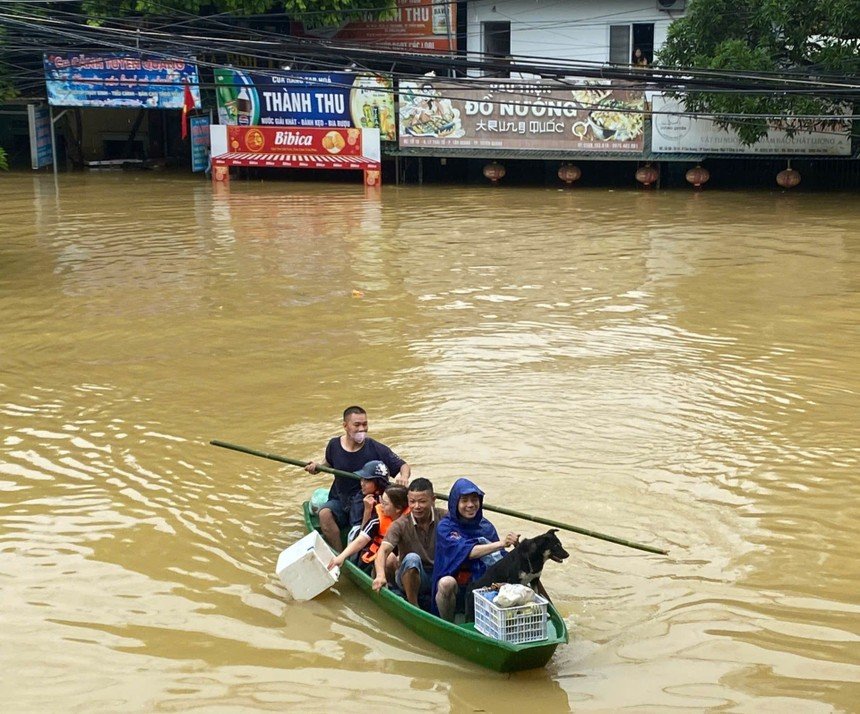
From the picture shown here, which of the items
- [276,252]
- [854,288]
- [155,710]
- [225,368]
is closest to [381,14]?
[276,252]

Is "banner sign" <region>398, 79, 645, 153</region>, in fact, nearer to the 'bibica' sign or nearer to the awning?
the awning

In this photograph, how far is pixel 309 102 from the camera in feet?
110

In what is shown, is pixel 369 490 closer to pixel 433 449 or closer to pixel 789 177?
pixel 433 449

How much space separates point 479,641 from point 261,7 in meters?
28.9

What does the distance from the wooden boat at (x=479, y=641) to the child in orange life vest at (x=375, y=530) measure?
64 cm

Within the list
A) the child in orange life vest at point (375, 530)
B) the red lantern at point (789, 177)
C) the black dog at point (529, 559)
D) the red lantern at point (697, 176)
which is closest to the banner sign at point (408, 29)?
the red lantern at point (697, 176)

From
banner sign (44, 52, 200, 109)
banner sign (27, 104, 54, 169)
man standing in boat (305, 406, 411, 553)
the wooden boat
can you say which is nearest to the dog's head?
the wooden boat

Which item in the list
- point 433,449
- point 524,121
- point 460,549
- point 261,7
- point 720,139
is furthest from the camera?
point 261,7

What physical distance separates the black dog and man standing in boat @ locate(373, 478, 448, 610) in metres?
0.71

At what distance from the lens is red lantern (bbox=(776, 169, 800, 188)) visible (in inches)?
1228

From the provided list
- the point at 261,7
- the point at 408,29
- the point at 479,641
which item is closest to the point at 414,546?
the point at 479,641

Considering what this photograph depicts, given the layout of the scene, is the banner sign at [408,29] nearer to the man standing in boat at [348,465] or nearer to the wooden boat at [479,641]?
the man standing in boat at [348,465]

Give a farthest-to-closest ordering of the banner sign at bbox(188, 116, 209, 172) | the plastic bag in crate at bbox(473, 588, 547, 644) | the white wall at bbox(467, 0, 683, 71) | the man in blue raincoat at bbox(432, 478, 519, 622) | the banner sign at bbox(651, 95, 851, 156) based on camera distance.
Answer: the banner sign at bbox(188, 116, 209, 172) < the white wall at bbox(467, 0, 683, 71) < the banner sign at bbox(651, 95, 851, 156) < the man in blue raincoat at bbox(432, 478, 519, 622) < the plastic bag in crate at bbox(473, 588, 547, 644)

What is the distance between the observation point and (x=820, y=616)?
26.0ft
